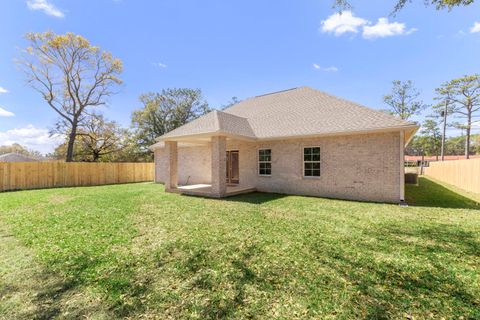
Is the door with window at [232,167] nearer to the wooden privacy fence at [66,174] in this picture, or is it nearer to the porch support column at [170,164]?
the porch support column at [170,164]

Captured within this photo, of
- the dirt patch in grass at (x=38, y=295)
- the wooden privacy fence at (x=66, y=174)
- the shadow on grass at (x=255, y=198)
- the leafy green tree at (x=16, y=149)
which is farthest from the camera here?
the leafy green tree at (x=16, y=149)

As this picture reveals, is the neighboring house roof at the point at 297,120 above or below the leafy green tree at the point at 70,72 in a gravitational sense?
below

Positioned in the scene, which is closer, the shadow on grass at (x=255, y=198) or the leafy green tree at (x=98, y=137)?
the shadow on grass at (x=255, y=198)

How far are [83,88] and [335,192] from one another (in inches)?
1058

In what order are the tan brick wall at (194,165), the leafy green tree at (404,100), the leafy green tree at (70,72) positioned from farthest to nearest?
the leafy green tree at (404,100) < the leafy green tree at (70,72) < the tan brick wall at (194,165)

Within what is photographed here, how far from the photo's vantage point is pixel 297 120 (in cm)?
1173

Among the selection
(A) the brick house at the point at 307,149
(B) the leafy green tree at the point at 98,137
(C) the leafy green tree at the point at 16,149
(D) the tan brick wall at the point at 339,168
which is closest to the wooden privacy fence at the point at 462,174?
(A) the brick house at the point at 307,149

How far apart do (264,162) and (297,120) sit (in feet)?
9.84

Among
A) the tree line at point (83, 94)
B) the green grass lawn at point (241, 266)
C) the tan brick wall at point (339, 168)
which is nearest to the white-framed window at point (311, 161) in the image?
the tan brick wall at point (339, 168)

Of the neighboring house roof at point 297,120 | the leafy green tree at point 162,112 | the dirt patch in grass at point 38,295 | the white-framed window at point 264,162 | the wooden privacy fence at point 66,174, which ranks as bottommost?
the dirt patch in grass at point 38,295

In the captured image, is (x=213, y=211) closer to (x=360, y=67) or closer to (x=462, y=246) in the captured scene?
(x=462, y=246)

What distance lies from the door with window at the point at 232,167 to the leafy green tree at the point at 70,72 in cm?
1870

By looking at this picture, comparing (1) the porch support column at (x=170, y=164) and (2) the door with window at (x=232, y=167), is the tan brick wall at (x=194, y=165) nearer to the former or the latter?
(2) the door with window at (x=232, y=167)

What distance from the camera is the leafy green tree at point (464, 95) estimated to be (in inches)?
1088
